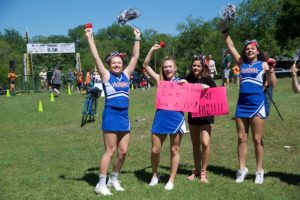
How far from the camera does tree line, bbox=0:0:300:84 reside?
53.2 metres

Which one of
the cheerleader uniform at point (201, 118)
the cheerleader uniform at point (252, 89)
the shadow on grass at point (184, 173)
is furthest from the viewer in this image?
the shadow on grass at point (184, 173)

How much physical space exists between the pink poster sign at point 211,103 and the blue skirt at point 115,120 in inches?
46.4

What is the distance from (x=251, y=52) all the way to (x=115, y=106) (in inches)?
87.6

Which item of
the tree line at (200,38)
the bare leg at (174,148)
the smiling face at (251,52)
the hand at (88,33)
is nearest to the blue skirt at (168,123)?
the bare leg at (174,148)

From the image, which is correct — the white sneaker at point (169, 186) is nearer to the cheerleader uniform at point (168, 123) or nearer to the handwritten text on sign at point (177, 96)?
the cheerleader uniform at point (168, 123)

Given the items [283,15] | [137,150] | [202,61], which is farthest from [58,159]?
[283,15]

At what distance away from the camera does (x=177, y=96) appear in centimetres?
639

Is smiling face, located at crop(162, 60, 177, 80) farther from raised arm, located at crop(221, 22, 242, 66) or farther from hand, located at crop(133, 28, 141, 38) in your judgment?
raised arm, located at crop(221, 22, 242, 66)

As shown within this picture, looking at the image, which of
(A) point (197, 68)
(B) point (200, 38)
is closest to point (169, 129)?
(A) point (197, 68)

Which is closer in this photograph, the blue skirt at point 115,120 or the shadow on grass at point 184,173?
the blue skirt at point 115,120

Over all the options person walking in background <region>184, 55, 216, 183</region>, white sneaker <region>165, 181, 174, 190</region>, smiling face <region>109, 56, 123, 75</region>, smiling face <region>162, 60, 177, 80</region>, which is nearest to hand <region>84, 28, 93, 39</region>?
smiling face <region>109, 56, 123, 75</region>

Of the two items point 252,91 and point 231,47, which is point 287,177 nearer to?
point 252,91

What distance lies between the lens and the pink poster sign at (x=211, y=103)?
6633mm

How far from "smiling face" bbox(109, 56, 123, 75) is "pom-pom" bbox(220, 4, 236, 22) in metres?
1.82
